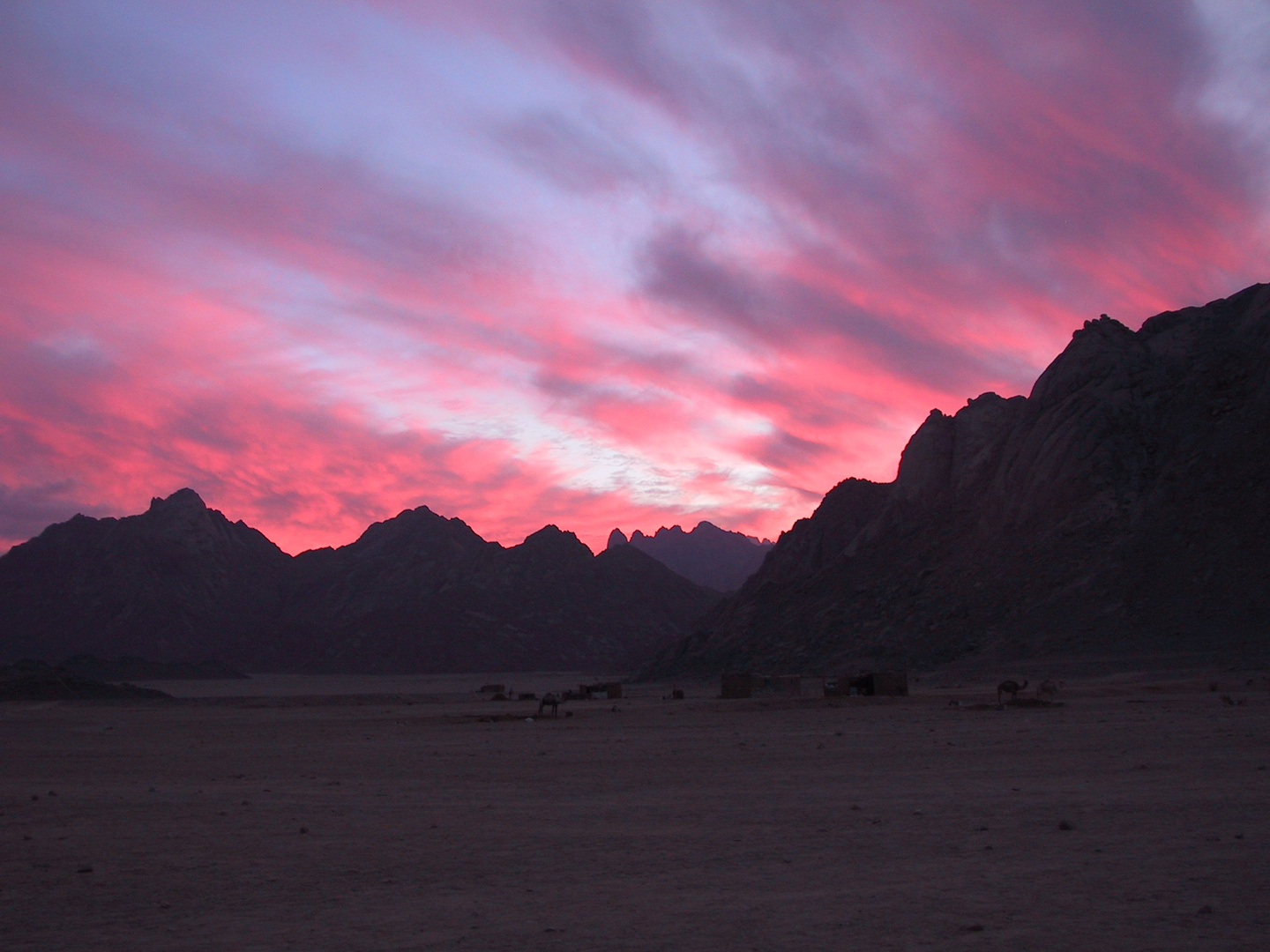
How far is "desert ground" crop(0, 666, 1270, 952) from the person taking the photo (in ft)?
31.3

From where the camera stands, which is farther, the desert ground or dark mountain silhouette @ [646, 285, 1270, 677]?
dark mountain silhouette @ [646, 285, 1270, 677]

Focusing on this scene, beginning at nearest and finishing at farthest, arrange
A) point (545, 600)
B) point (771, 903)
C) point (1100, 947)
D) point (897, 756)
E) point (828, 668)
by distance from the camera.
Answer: point (1100, 947)
point (771, 903)
point (897, 756)
point (828, 668)
point (545, 600)

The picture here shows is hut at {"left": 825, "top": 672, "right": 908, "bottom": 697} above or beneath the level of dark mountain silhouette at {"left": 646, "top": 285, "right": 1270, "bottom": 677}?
beneath

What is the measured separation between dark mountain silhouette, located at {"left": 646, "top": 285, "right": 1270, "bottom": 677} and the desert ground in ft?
142

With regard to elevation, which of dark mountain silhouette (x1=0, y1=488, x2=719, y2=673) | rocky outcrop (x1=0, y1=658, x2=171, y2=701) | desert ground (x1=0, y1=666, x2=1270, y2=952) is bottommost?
desert ground (x1=0, y1=666, x2=1270, y2=952)

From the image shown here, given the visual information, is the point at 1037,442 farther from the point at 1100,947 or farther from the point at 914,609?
the point at 1100,947

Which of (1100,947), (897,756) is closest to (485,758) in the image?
(897,756)

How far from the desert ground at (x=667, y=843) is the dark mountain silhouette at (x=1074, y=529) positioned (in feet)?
142

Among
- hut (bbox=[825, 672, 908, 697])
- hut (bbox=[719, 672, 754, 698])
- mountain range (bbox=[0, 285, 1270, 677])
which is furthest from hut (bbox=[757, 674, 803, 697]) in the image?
mountain range (bbox=[0, 285, 1270, 677])

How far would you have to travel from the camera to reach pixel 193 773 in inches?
952

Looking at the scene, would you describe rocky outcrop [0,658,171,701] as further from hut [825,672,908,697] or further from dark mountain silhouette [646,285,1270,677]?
hut [825,672,908,697]

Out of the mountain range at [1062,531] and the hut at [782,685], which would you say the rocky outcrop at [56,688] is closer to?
the mountain range at [1062,531]

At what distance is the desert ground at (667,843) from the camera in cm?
955

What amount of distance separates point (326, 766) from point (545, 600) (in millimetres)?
163844
